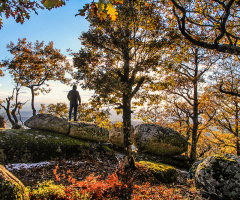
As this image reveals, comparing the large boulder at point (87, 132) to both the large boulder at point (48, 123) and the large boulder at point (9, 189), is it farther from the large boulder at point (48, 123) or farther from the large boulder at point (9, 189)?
the large boulder at point (9, 189)

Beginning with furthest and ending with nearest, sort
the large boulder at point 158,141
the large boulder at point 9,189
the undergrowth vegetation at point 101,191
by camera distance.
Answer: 1. the large boulder at point 158,141
2. the undergrowth vegetation at point 101,191
3. the large boulder at point 9,189

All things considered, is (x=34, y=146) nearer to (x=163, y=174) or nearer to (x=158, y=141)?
(x=163, y=174)

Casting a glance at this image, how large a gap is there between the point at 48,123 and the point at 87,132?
11.5ft

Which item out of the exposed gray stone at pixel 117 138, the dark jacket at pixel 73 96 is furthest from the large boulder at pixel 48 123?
the exposed gray stone at pixel 117 138

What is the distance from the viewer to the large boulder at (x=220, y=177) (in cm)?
632

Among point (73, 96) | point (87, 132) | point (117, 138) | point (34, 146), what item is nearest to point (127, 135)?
point (87, 132)

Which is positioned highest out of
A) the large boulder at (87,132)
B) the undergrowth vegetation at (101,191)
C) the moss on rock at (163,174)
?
the large boulder at (87,132)

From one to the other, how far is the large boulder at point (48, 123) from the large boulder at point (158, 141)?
792cm

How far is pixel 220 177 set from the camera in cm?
662

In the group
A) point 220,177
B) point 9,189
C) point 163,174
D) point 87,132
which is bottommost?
point 163,174

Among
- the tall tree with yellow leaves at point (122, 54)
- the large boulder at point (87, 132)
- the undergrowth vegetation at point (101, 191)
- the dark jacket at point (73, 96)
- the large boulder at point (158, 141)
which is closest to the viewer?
the undergrowth vegetation at point (101, 191)

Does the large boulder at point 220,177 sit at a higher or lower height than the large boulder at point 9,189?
lower

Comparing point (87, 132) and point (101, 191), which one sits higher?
point (87, 132)

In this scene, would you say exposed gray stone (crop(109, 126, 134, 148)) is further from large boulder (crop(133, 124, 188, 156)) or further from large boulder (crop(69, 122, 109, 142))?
large boulder (crop(69, 122, 109, 142))
